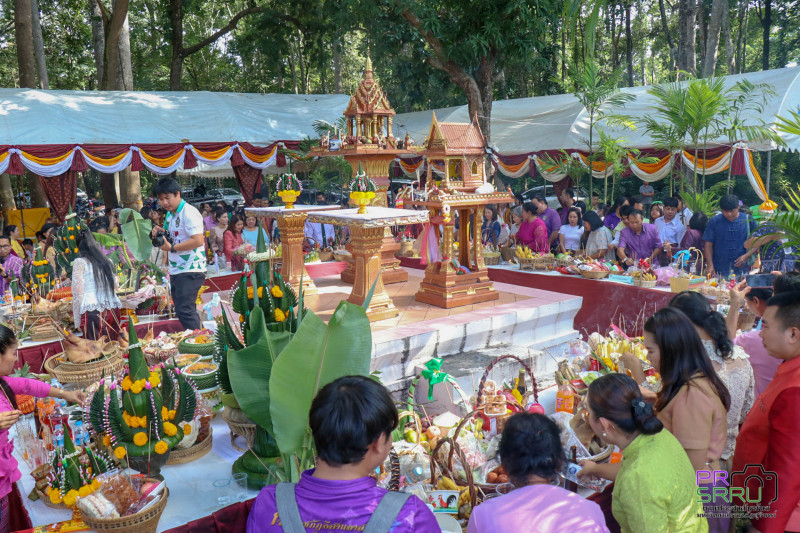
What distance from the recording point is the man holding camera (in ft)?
15.4

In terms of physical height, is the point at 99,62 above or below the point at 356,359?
above

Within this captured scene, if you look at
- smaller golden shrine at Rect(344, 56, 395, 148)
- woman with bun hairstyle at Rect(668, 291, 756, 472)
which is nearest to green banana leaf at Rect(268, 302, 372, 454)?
woman with bun hairstyle at Rect(668, 291, 756, 472)

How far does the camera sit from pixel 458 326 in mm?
5379

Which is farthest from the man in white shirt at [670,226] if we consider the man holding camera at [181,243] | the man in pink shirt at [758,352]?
the man holding camera at [181,243]

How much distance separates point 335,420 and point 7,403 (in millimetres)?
1843

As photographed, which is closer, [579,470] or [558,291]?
[579,470]

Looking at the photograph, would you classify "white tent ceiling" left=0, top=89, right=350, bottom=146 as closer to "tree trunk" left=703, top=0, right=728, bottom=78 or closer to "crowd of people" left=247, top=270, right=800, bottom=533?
"tree trunk" left=703, top=0, right=728, bottom=78

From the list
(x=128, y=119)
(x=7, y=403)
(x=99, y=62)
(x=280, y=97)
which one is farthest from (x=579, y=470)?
(x=99, y=62)

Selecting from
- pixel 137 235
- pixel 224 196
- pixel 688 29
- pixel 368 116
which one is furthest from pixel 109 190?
pixel 688 29

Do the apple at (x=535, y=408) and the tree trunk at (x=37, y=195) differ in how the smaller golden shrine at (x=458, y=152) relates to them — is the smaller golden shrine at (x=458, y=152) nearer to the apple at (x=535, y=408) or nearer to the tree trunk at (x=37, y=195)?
the apple at (x=535, y=408)

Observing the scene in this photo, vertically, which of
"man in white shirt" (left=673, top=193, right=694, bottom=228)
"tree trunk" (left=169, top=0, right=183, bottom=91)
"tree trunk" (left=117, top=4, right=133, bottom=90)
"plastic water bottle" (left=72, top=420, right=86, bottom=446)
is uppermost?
"tree trunk" (left=169, top=0, right=183, bottom=91)

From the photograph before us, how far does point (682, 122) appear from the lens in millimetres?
7512

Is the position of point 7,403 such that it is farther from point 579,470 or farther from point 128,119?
point 128,119

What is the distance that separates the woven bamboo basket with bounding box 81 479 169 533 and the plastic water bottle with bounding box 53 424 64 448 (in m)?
0.60
